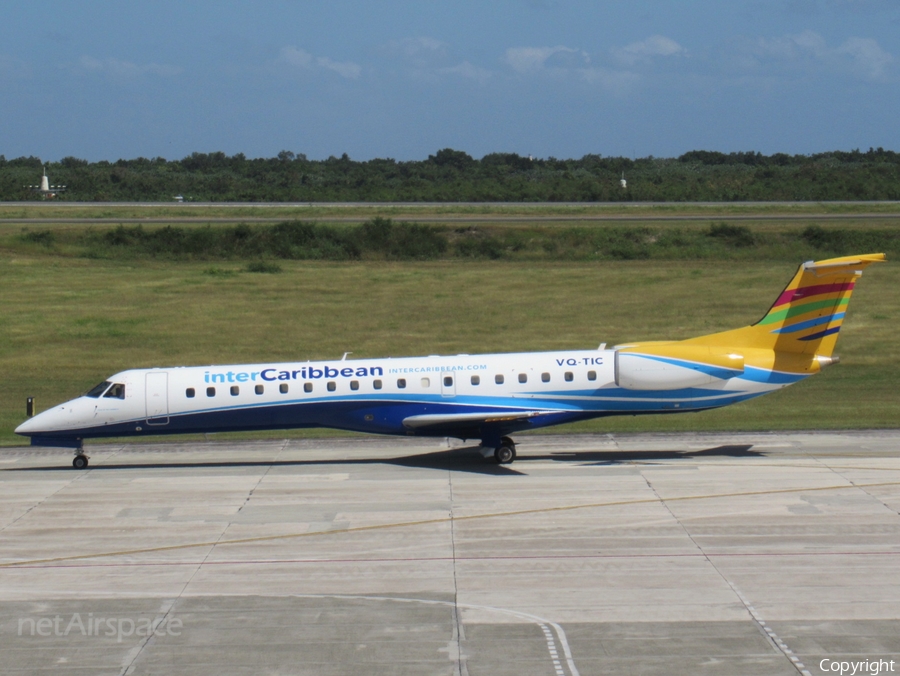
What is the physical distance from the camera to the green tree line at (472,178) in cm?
10244

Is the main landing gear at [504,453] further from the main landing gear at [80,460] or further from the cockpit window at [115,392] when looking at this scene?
the main landing gear at [80,460]

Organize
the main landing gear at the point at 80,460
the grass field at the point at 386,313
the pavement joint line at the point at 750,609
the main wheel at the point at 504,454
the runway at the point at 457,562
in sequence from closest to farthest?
1. the pavement joint line at the point at 750,609
2. the runway at the point at 457,562
3. the main wheel at the point at 504,454
4. the main landing gear at the point at 80,460
5. the grass field at the point at 386,313

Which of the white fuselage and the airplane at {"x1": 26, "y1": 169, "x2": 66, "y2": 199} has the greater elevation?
the airplane at {"x1": 26, "y1": 169, "x2": 66, "y2": 199}

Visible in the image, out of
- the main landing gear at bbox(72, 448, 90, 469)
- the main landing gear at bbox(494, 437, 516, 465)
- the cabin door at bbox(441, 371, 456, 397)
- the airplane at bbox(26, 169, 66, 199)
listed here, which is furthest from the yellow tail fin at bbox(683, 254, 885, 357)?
the airplane at bbox(26, 169, 66, 199)

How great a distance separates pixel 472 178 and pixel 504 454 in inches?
4163

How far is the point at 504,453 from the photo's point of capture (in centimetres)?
2675

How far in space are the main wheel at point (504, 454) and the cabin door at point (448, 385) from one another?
1824mm

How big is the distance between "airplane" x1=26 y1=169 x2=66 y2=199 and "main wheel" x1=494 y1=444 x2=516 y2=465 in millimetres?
93301

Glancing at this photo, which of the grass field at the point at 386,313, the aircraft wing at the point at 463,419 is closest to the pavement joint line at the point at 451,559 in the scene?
the aircraft wing at the point at 463,419

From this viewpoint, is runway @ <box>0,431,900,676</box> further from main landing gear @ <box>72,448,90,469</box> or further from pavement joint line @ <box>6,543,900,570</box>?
main landing gear @ <box>72,448,90,469</box>

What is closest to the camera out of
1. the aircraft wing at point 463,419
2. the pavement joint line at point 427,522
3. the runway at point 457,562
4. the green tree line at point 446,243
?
the runway at point 457,562

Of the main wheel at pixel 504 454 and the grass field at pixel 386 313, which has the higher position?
the grass field at pixel 386 313

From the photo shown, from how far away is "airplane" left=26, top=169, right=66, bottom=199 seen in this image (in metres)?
110

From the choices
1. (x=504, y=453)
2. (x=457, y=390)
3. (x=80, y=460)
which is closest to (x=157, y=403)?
(x=80, y=460)
